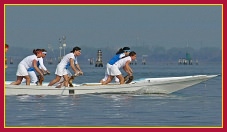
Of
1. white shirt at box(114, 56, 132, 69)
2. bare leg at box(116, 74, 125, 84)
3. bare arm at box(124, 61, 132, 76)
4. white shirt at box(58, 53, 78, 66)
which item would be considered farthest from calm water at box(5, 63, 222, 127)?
white shirt at box(58, 53, 78, 66)

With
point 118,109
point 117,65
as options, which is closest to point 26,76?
point 117,65

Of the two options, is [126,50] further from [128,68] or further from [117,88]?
[117,88]

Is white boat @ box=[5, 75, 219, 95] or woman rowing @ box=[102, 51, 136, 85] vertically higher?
woman rowing @ box=[102, 51, 136, 85]

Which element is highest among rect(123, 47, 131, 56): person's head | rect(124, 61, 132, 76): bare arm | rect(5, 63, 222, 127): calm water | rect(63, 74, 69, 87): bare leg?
rect(123, 47, 131, 56): person's head

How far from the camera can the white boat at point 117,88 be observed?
26.6 m

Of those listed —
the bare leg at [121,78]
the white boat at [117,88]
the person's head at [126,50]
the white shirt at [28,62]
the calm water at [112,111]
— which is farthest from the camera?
the person's head at [126,50]

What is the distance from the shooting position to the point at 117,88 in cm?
2741

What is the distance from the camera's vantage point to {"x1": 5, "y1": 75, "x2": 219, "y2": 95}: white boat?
87.3 ft

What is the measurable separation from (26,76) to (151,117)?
339 inches

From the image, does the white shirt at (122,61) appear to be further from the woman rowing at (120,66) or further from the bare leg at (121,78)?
the bare leg at (121,78)

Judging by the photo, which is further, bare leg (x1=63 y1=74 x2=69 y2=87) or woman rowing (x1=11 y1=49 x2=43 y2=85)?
bare leg (x1=63 y1=74 x2=69 y2=87)

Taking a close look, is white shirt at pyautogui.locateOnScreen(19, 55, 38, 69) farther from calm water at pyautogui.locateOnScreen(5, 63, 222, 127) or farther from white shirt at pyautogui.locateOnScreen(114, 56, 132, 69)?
white shirt at pyautogui.locateOnScreen(114, 56, 132, 69)

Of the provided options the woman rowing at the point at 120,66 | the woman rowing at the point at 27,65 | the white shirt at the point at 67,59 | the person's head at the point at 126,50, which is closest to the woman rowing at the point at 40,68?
the woman rowing at the point at 27,65

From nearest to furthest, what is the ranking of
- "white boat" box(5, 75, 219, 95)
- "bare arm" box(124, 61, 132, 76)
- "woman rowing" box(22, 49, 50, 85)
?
"white boat" box(5, 75, 219, 95), "woman rowing" box(22, 49, 50, 85), "bare arm" box(124, 61, 132, 76)
